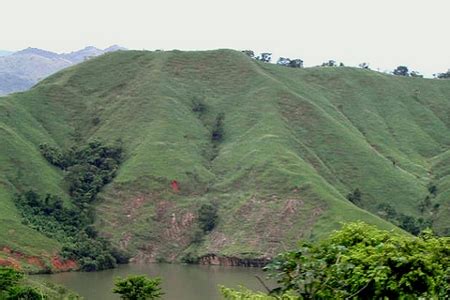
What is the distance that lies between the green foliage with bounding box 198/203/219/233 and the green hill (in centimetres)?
141

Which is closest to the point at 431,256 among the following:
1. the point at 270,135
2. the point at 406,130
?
the point at 270,135

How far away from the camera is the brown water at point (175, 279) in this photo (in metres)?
81.6

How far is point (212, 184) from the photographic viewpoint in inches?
4865

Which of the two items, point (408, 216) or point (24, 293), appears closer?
point (24, 293)

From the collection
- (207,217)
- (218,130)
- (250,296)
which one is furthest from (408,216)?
(250,296)

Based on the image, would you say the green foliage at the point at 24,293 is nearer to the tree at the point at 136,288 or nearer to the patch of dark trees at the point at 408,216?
the tree at the point at 136,288

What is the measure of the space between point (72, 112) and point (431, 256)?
449 ft

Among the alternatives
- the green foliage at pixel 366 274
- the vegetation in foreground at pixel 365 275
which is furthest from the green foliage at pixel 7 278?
the green foliage at pixel 366 274

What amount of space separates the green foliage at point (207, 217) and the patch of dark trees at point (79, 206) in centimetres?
1405

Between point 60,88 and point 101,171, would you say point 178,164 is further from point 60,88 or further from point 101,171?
point 60,88

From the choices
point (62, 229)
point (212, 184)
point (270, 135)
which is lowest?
point (62, 229)

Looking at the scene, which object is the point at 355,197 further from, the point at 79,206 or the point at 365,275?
the point at 365,275

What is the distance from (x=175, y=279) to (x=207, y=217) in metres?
23.1

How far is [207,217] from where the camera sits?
115250 mm
